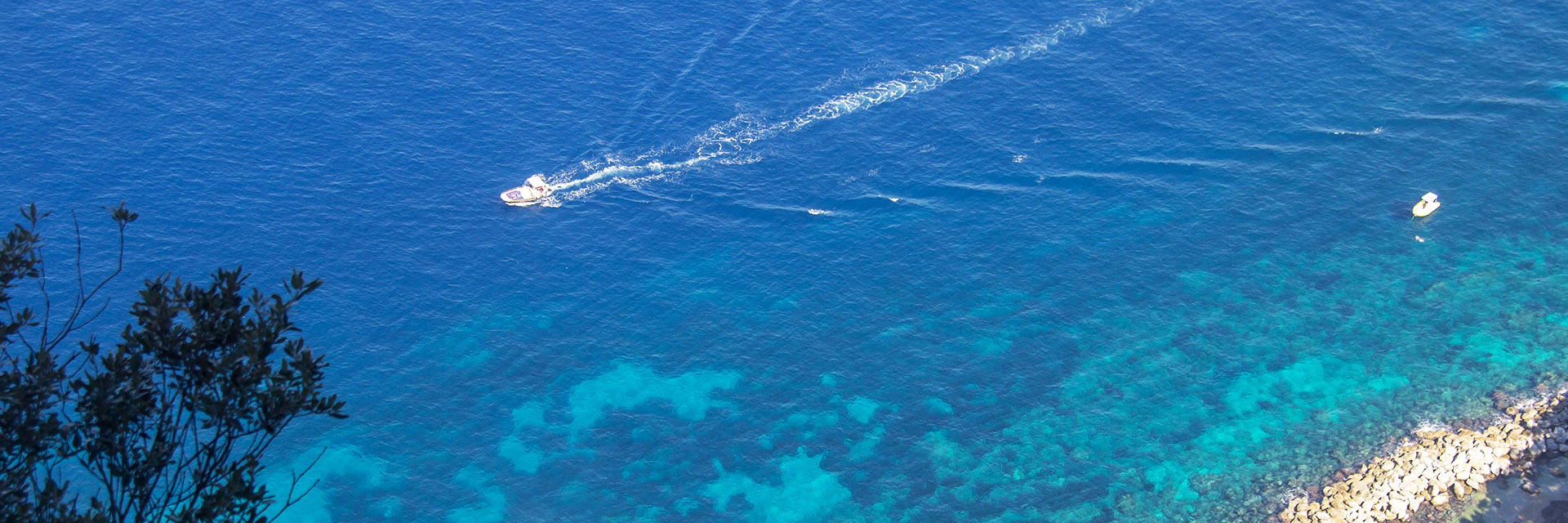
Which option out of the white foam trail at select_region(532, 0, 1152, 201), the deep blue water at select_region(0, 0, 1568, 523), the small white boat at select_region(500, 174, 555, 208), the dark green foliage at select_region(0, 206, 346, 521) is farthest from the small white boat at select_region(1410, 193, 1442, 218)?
the dark green foliage at select_region(0, 206, 346, 521)

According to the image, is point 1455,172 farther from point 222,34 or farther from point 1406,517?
point 222,34

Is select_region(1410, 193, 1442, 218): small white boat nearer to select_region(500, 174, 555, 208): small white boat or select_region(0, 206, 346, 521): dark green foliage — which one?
select_region(500, 174, 555, 208): small white boat

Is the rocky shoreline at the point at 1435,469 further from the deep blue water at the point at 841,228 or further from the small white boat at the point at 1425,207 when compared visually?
the small white boat at the point at 1425,207

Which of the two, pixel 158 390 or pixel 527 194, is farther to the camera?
pixel 527 194

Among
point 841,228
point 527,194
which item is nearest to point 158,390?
point 841,228

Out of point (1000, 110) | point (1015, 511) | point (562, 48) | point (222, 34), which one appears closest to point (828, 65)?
point (1000, 110)

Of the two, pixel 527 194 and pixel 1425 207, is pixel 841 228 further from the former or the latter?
pixel 1425 207

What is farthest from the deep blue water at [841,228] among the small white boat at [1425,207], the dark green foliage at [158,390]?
the dark green foliage at [158,390]

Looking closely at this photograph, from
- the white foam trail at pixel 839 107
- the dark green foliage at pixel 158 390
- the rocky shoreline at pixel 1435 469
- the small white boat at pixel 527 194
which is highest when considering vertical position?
the small white boat at pixel 527 194
